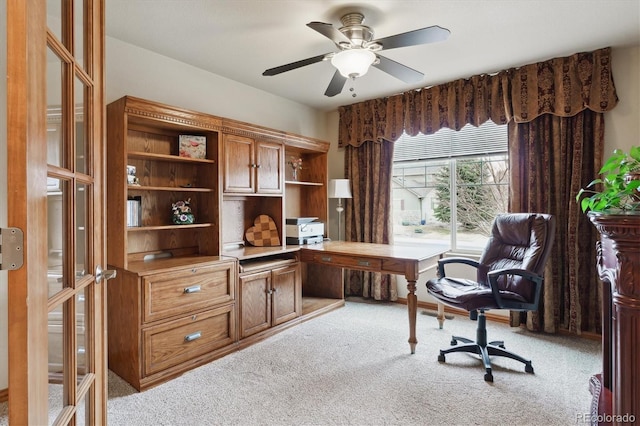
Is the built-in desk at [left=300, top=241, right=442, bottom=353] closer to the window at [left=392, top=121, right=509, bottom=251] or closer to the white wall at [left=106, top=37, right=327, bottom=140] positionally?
the window at [left=392, top=121, right=509, bottom=251]

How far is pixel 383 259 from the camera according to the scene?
2.85 metres

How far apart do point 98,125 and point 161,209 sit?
1699mm

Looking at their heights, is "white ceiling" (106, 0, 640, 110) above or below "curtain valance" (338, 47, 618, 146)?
above

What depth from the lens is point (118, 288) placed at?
233 centimetres

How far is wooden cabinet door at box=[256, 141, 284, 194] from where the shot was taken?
3.22 metres

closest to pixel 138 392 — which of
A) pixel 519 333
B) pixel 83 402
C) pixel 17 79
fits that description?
pixel 83 402

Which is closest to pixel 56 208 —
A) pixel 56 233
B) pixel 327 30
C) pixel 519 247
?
pixel 56 233

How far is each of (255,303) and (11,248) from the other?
2390 millimetres

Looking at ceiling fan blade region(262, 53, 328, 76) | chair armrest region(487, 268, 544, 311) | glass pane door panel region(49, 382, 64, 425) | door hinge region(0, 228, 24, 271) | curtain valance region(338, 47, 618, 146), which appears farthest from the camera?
curtain valance region(338, 47, 618, 146)

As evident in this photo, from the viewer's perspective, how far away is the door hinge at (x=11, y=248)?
659mm

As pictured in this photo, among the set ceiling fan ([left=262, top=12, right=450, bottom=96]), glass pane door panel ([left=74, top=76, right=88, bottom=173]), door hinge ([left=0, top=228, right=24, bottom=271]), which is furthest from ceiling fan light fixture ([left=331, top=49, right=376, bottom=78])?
door hinge ([left=0, top=228, right=24, bottom=271])

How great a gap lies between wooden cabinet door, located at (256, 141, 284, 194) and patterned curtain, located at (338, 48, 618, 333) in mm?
1908

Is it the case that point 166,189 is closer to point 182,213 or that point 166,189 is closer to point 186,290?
point 182,213

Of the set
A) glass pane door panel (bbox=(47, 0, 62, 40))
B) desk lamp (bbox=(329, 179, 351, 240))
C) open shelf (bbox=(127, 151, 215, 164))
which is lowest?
desk lamp (bbox=(329, 179, 351, 240))
